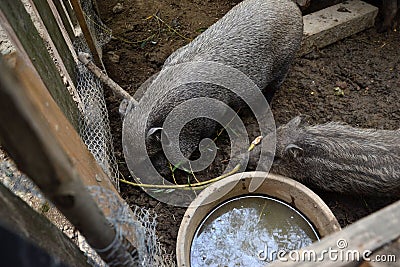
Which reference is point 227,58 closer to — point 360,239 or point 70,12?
point 70,12

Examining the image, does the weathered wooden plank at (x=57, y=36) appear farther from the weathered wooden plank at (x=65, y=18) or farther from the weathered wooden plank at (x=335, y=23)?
the weathered wooden plank at (x=335, y=23)

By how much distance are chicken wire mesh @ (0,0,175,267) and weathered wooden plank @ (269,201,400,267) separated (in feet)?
1.81

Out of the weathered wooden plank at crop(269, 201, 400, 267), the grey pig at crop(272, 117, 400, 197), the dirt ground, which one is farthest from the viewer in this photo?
the dirt ground

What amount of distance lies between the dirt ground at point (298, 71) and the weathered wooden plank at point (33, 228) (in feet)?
5.34

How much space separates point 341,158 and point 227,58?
1201 mm

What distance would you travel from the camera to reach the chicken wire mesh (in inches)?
53.7

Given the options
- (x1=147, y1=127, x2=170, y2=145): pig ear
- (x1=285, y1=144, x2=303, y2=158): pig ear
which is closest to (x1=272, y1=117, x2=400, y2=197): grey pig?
(x1=285, y1=144, x2=303, y2=158): pig ear

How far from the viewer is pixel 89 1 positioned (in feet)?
12.9

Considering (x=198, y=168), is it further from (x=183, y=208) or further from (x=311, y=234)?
(x=311, y=234)

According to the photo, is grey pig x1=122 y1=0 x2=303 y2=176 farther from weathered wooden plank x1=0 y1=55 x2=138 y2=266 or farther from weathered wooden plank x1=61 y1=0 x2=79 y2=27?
weathered wooden plank x1=0 y1=55 x2=138 y2=266

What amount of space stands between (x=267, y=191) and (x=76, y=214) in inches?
76.0

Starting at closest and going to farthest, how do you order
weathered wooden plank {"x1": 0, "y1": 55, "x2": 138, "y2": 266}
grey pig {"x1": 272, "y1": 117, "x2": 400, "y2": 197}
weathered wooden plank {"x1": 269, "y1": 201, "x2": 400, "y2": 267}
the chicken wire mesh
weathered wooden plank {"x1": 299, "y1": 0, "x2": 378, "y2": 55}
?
weathered wooden plank {"x1": 0, "y1": 55, "x2": 138, "y2": 266}, weathered wooden plank {"x1": 269, "y1": 201, "x2": 400, "y2": 267}, the chicken wire mesh, grey pig {"x1": 272, "y1": 117, "x2": 400, "y2": 197}, weathered wooden plank {"x1": 299, "y1": 0, "x2": 378, "y2": 55}

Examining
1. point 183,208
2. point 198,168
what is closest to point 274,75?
point 198,168

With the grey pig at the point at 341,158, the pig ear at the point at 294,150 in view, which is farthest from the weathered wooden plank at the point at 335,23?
the pig ear at the point at 294,150
